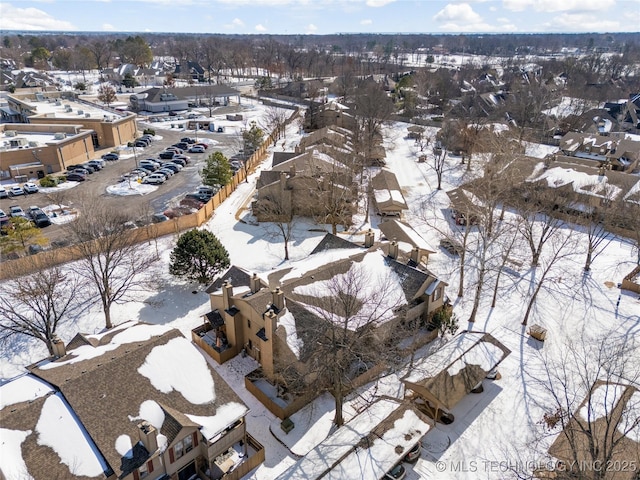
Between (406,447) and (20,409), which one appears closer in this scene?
(20,409)

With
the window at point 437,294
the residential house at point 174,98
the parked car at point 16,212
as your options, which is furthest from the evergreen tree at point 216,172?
the residential house at point 174,98

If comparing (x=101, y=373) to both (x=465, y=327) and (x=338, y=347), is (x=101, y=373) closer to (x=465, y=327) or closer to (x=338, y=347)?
(x=338, y=347)

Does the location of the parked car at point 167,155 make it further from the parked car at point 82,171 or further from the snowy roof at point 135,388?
the snowy roof at point 135,388

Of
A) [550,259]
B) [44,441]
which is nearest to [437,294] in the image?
[550,259]

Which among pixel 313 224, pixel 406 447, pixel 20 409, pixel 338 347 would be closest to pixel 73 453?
pixel 20 409

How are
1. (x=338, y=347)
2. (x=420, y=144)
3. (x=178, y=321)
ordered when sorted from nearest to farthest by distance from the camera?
Answer: (x=338, y=347), (x=178, y=321), (x=420, y=144)

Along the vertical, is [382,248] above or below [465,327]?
above

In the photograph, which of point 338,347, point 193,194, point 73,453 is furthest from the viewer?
point 193,194
